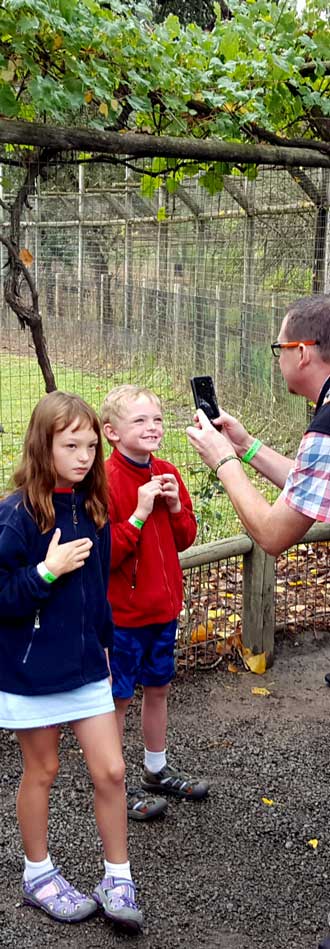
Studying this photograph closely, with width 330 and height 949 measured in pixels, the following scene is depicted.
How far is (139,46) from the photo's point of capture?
3359mm

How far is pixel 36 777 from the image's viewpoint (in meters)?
2.42

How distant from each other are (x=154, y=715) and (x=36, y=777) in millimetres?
724

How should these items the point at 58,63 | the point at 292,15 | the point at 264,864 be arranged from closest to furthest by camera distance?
the point at 264,864 → the point at 58,63 → the point at 292,15

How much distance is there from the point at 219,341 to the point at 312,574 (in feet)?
7.44

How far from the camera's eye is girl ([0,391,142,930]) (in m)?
2.30

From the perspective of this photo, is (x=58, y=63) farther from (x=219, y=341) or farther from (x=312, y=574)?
(x=219, y=341)

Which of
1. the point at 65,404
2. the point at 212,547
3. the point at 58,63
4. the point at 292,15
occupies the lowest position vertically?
the point at 212,547

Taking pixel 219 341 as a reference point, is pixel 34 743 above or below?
below

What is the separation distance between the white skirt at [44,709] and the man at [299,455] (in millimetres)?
646

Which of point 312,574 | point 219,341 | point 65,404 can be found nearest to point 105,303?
point 219,341

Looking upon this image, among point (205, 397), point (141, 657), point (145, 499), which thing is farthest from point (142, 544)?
point (205, 397)

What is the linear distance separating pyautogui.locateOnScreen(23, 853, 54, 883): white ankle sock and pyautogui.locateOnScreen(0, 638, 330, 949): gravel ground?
10 centimetres

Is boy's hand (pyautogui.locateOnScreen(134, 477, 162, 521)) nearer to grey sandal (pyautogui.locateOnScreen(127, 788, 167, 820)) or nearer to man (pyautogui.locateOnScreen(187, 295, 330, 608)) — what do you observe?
man (pyautogui.locateOnScreen(187, 295, 330, 608))

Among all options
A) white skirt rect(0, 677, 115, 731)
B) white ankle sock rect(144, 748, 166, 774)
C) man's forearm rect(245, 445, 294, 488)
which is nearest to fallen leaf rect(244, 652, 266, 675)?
white ankle sock rect(144, 748, 166, 774)
